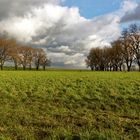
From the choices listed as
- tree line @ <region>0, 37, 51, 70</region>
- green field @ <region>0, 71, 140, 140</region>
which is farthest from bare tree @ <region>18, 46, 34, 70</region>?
green field @ <region>0, 71, 140, 140</region>

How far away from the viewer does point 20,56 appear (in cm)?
11688

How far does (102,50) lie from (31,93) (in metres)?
108

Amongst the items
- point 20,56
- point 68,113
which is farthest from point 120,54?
point 68,113

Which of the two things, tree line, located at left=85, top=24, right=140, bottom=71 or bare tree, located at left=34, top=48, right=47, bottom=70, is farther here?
bare tree, located at left=34, top=48, right=47, bottom=70

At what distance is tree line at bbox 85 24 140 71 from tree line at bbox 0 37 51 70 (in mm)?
25488

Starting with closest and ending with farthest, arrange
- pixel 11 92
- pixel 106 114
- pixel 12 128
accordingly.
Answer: pixel 12 128, pixel 106 114, pixel 11 92

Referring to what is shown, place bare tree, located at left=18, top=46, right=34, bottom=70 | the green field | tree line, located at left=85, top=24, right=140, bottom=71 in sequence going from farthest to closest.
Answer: bare tree, located at left=18, top=46, right=34, bottom=70 → tree line, located at left=85, top=24, right=140, bottom=71 → the green field

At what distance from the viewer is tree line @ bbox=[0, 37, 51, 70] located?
108688 mm

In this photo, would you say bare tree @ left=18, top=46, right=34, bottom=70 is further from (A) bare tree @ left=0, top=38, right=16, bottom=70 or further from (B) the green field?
(B) the green field

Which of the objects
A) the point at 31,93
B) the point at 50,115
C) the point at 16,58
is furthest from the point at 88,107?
the point at 16,58

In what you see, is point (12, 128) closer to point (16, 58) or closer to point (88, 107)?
point (88, 107)

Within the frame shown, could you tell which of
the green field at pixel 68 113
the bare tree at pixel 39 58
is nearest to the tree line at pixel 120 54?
the bare tree at pixel 39 58

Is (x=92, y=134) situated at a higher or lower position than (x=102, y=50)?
lower

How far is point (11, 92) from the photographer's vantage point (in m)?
18.4
